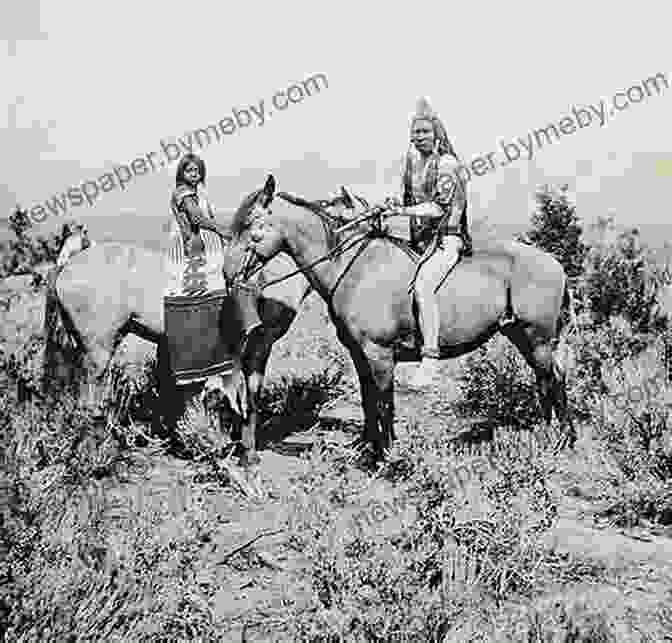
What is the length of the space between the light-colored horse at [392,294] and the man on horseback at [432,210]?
132 mm

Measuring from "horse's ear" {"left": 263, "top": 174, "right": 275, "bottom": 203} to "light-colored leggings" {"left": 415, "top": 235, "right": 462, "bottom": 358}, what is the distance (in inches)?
51.4

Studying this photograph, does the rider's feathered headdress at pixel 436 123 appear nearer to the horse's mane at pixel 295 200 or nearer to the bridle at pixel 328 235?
the bridle at pixel 328 235

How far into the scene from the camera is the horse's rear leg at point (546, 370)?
6.23 metres

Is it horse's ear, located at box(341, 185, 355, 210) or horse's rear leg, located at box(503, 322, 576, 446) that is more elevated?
horse's ear, located at box(341, 185, 355, 210)

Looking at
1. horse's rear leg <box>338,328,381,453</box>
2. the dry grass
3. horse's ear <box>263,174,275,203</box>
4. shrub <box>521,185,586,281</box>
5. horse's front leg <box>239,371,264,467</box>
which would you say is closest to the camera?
the dry grass

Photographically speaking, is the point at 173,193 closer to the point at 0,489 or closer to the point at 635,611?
the point at 0,489

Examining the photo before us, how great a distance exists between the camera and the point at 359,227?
596 centimetres

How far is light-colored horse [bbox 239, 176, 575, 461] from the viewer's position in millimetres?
5734

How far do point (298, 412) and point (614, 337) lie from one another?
368cm

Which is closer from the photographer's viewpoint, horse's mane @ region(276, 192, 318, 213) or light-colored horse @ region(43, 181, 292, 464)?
horse's mane @ region(276, 192, 318, 213)

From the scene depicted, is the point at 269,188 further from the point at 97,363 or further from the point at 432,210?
the point at 97,363

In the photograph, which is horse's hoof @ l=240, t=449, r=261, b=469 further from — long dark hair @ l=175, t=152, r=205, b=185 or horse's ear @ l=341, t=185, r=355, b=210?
long dark hair @ l=175, t=152, r=205, b=185

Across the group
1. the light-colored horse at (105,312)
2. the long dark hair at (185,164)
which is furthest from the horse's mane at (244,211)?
the long dark hair at (185,164)

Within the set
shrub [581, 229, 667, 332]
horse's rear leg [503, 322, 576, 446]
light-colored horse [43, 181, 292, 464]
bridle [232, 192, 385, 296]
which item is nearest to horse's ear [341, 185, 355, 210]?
bridle [232, 192, 385, 296]
